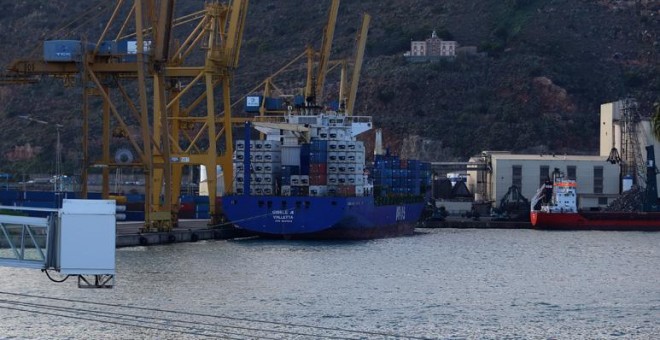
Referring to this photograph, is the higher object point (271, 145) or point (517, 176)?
point (271, 145)

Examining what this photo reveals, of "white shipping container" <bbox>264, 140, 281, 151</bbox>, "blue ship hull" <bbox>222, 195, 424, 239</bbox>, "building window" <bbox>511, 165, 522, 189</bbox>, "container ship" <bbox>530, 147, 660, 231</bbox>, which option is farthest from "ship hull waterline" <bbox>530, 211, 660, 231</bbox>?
"blue ship hull" <bbox>222, 195, 424, 239</bbox>

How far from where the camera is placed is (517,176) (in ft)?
348

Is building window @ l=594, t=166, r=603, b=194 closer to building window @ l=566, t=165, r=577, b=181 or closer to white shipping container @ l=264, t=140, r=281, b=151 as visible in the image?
building window @ l=566, t=165, r=577, b=181

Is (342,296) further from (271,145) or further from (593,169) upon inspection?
(593,169)

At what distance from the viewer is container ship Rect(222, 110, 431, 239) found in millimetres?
72562

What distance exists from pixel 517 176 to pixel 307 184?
34.7 metres

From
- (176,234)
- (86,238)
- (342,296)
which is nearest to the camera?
(86,238)

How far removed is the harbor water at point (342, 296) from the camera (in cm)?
3934

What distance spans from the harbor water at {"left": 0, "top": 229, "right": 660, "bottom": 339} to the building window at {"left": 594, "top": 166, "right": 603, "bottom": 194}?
37.6 meters

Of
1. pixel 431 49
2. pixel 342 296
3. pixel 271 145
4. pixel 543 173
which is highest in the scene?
pixel 431 49

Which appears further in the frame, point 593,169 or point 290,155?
point 593,169

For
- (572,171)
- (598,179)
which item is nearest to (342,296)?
(572,171)

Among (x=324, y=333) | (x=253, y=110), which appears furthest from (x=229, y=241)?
(x=324, y=333)

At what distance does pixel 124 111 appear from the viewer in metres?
129
